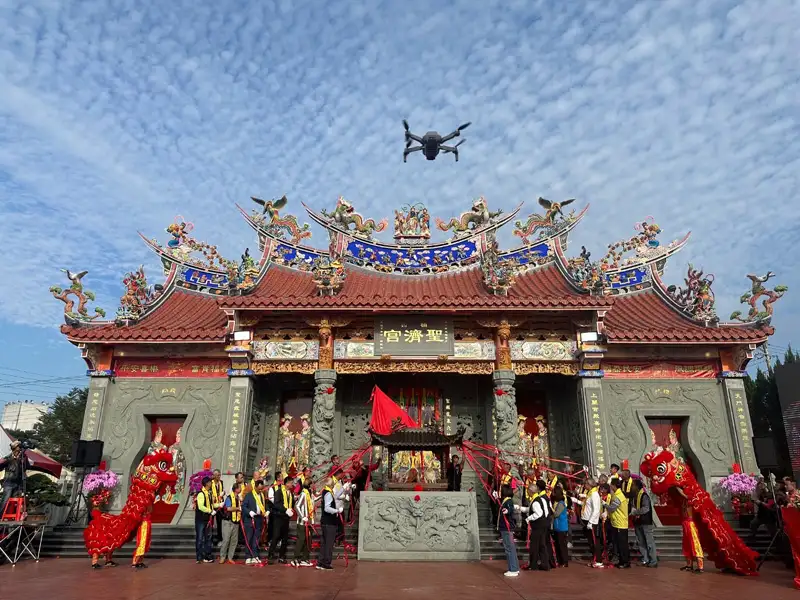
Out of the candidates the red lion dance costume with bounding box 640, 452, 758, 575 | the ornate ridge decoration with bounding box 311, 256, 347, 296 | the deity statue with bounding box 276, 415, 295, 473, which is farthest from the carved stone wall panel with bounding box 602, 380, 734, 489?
A: the deity statue with bounding box 276, 415, 295, 473

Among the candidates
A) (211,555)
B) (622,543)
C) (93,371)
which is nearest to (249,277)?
(93,371)

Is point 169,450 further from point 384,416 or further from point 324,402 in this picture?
point 384,416

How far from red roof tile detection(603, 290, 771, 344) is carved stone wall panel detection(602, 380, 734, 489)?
49.5 inches

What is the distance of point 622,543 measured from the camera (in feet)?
27.7

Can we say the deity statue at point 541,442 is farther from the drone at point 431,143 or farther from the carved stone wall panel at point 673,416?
the drone at point 431,143

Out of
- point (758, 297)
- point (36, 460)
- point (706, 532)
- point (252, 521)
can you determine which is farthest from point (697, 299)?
point (36, 460)

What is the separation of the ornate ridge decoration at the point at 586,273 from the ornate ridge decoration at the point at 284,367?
663 cm

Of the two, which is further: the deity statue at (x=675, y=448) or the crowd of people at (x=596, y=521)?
the deity statue at (x=675, y=448)

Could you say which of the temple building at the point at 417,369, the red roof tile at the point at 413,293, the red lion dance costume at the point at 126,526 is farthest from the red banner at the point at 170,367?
the red lion dance costume at the point at 126,526

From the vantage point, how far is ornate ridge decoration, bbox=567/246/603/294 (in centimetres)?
1252

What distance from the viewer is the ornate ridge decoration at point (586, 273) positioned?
1252 cm

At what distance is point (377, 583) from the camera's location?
675 centimetres

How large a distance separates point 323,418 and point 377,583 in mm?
5535

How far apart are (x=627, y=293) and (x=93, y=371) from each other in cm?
1381
